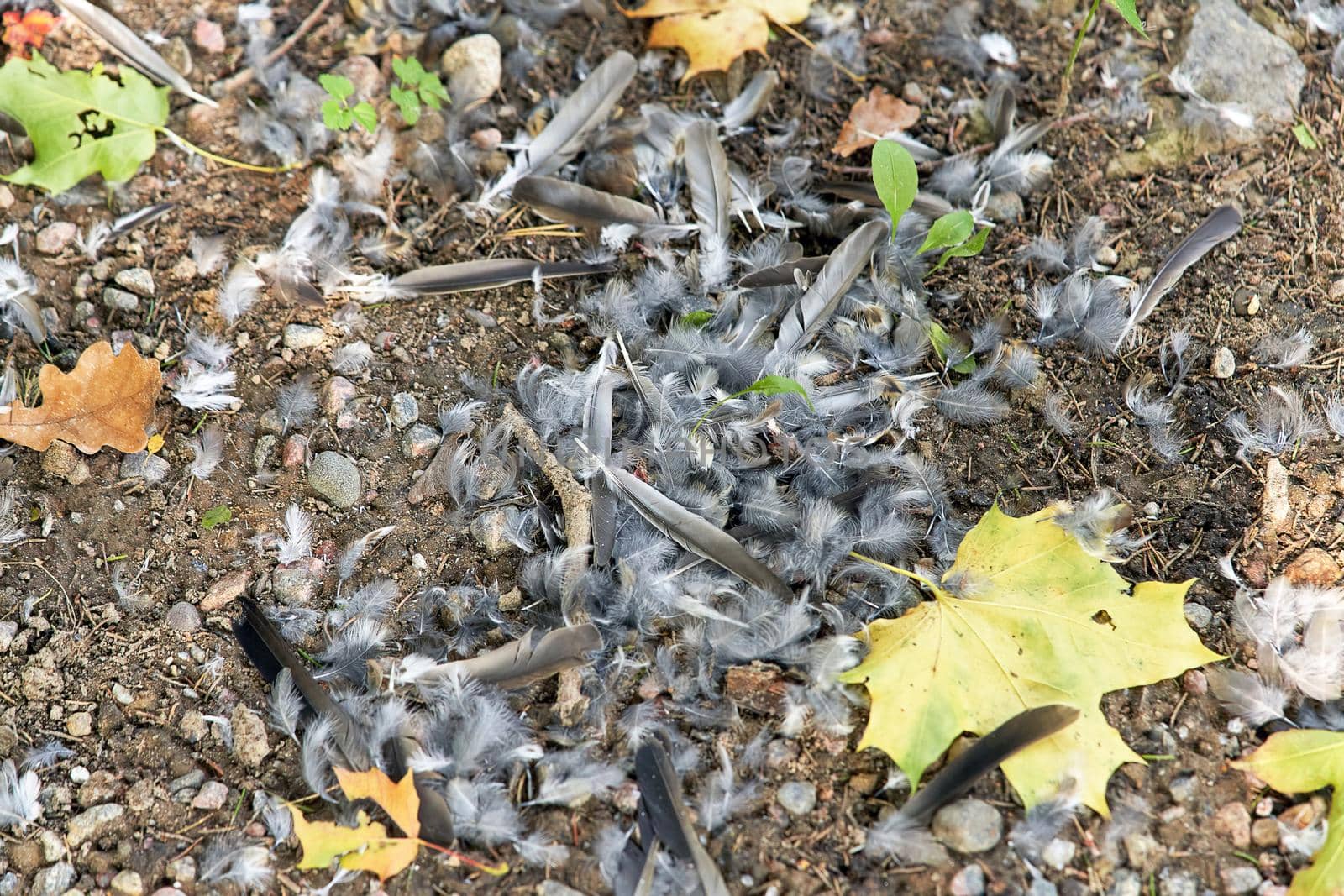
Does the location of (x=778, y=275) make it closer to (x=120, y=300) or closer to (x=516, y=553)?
(x=516, y=553)

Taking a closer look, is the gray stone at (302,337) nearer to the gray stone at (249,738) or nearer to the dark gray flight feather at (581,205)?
the dark gray flight feather at (581,205)

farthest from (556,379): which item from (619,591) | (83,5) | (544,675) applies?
(83,5)

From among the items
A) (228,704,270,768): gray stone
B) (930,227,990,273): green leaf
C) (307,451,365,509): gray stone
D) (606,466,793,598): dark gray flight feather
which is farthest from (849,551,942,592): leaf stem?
(228,704,270,768): gray stone

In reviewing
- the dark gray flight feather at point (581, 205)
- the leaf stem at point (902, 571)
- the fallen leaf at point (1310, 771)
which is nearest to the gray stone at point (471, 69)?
the dark gray flight feather at point (581, 205)

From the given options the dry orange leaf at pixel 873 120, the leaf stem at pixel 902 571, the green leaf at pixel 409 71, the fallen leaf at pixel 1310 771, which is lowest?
the fallen leaf at pixel 1310 771

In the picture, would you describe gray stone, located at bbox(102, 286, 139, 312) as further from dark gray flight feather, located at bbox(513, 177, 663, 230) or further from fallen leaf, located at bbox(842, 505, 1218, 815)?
fallen leaf, located at bbox(842, 505, 1218, 815)

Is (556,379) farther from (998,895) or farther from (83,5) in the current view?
(83,5)

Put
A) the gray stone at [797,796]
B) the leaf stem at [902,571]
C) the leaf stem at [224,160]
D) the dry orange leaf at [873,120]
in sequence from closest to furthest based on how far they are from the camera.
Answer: the gray stone at [797,796]
the leaf stem at [902,571]
the leaf stem at [224,160]
the dry orange leaf at [873,120]

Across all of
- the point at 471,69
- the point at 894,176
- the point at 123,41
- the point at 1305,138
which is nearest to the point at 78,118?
the point at 123,41
